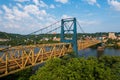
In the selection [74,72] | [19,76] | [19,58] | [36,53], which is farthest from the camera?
[36,53]

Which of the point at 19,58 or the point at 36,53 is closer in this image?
the point at 19,58

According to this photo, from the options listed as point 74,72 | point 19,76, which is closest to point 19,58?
point 19,76

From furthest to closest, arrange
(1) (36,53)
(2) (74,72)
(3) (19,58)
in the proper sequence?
(1) (36,53)
(3) (19,58)
(2) (74,72)

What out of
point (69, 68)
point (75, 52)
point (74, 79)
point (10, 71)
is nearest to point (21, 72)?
point (10, 71)

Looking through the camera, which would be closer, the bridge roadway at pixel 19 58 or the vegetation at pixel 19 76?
the bridge roadway at pixel 19 58

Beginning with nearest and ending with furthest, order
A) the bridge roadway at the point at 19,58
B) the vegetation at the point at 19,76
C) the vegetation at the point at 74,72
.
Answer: the vegetation at the point at 74,72, the bridge roadway at the point at 19,58, the vegetation at the point at 19,76

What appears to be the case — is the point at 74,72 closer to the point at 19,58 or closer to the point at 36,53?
the point at 19,58

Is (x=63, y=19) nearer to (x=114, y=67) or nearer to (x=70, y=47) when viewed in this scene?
(x=70, y=47)

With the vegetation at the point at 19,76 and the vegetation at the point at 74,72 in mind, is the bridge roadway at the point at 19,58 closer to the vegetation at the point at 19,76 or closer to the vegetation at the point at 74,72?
the vegetation at the point at 19,76

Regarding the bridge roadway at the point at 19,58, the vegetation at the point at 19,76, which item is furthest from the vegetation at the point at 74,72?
the vegetation at the point at 19,76

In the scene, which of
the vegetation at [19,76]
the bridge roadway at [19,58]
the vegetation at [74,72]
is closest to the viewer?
the vegetation at [74,72]

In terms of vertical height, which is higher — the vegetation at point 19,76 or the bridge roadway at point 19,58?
the bridge roadway at point 19,58
